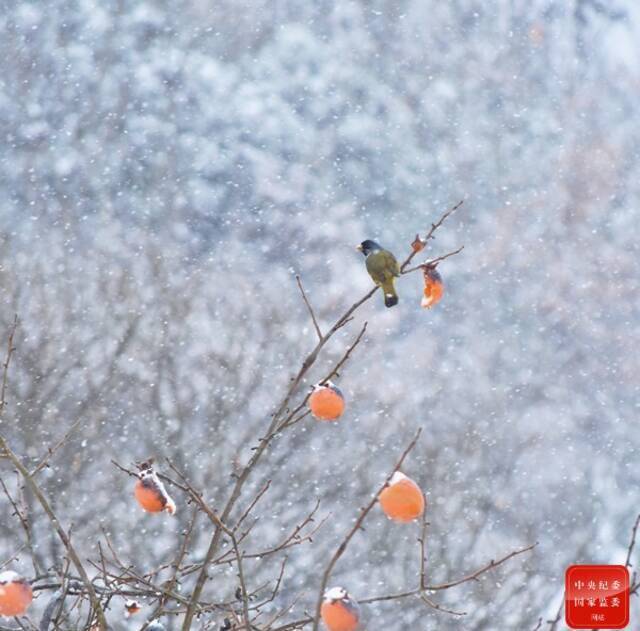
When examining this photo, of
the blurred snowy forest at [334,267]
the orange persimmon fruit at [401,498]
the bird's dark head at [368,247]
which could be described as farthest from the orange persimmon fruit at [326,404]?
the blurred snowy forest at [334,267]

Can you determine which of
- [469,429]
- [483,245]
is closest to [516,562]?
[469,429]

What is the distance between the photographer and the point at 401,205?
21.8 feet

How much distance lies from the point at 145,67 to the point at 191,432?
3.59 metres

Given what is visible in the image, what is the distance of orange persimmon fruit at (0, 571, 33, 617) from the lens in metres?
0.83

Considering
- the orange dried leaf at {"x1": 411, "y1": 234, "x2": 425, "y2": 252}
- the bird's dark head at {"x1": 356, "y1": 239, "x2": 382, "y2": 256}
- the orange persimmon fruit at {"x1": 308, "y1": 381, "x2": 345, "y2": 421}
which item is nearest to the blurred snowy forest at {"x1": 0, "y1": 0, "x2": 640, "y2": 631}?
the bird's dark head at {"x1": 356, "y1": 239, "x2": 382, "y2": 256}

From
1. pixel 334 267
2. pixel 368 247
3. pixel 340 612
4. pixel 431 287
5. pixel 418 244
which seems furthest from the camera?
pixel 334 267

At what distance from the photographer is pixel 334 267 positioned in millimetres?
5504

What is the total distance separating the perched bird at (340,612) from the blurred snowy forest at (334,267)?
202cm

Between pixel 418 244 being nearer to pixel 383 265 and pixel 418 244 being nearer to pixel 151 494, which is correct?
pixel 383 265

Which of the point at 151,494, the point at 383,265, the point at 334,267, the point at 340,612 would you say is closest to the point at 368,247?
the point at 383,265

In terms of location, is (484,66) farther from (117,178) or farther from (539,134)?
(117,178)

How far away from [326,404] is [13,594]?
14.4 inches

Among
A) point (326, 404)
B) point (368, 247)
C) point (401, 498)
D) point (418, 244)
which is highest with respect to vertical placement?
point (368, 247)

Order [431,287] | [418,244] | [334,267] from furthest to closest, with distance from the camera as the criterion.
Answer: [334,267] < [431,287] < [418,244]
